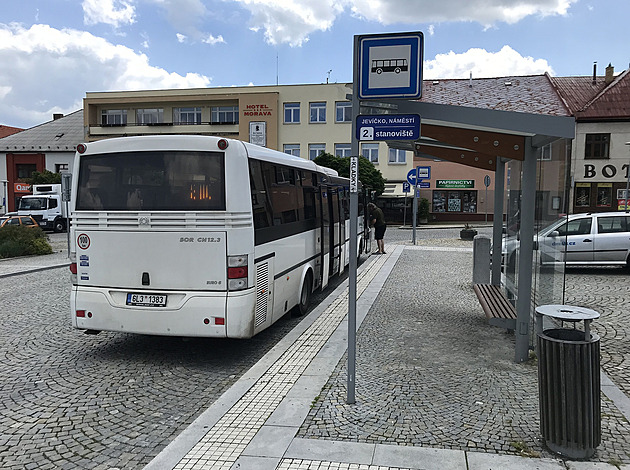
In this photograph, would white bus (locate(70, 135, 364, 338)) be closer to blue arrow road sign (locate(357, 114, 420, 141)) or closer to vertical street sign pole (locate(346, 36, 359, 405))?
vertical street sign pole (locate(346, 36, 359, 405))

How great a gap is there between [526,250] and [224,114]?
4601cm

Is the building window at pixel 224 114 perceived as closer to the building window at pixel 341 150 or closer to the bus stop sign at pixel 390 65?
the building window at pixel 341 150

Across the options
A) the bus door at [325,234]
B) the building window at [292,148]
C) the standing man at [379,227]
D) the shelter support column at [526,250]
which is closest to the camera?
the shelter support column at [526,250]

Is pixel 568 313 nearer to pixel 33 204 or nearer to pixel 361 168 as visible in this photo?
pixel 361 168

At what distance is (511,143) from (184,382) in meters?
4.45

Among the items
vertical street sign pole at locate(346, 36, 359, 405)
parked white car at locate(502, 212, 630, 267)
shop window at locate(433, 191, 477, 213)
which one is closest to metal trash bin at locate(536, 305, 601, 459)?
vertical street sign pole at locate(346, 36, 359, 405)

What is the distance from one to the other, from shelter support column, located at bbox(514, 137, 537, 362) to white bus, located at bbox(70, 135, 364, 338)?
304cm

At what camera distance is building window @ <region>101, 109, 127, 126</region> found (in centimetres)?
5219

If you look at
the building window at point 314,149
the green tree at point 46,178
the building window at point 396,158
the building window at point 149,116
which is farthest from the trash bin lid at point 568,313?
the green tree at point 46,178

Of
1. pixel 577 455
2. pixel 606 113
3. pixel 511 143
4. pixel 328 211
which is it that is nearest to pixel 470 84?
pixel 606 113

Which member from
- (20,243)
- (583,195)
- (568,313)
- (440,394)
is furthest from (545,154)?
(583,195)

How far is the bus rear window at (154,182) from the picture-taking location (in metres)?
6.09

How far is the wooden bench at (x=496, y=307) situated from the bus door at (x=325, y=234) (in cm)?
302

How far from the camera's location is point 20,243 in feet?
62.7
